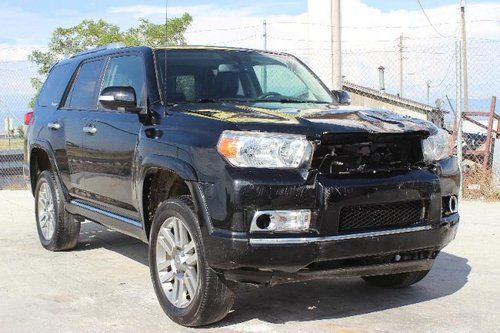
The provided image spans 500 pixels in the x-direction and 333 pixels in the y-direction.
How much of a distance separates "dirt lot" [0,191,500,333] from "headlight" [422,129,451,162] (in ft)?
3.60

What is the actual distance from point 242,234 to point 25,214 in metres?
6.76

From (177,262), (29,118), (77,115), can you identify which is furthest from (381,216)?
(29,118)

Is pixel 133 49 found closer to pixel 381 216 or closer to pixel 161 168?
pixel 161 168

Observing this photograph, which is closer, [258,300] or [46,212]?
[258,300]

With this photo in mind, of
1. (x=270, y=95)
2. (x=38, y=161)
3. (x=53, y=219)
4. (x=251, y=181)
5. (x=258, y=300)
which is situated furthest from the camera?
(x=38, y=161)

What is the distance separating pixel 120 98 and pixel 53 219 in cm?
253

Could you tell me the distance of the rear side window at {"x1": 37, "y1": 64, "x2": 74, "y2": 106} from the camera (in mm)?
6859

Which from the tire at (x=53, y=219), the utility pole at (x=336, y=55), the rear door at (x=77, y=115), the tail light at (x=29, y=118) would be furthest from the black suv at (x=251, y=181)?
the utility pole at (x=336, y=55)

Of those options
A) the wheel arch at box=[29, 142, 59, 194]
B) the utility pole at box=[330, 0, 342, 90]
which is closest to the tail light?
the wheel arch at box=[29, 142, 59, 194]

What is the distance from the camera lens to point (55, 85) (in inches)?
279

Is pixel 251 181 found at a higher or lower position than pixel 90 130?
lower

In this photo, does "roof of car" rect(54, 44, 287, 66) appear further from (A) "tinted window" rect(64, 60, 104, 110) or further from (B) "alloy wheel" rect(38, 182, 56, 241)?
(B) "alloy wheel" rect(38, 182, 56, 241)

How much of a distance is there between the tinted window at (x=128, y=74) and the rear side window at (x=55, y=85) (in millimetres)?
1062

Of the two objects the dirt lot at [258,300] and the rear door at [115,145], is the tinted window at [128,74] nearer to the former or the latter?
the rear door at [115,145]
